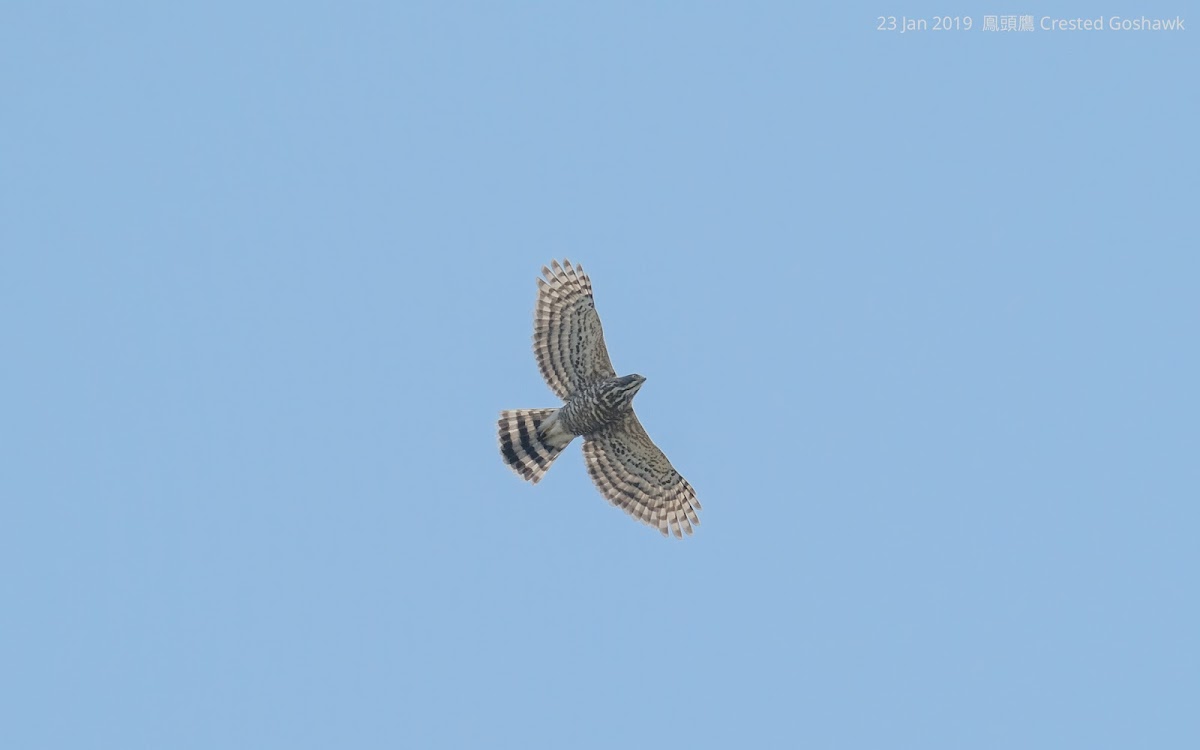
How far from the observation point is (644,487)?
2777 centimetres

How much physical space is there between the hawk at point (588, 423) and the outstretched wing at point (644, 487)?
2 centimetres

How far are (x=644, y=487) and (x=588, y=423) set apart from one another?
182 centimetres

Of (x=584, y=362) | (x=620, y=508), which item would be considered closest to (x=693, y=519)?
(x=620, y=508)

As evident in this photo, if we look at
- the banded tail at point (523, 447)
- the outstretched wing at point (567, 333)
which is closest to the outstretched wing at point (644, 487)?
the banded tail at point (523, 447)

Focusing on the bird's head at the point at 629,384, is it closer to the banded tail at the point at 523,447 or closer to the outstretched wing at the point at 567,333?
the outstretched wing at the point at 567,333

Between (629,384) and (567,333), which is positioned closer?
(629,384)

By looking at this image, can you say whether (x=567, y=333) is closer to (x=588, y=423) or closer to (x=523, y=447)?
(x=588, y=423)

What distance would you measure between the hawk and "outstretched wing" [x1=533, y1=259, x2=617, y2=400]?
0.05 ft

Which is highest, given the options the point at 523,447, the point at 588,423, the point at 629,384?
the point at 629,384

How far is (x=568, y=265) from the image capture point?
26.6 meters

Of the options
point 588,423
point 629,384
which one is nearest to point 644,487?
point 588,423

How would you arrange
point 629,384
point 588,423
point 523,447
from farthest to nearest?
point 523,447 < point 588,423 < point 629,384

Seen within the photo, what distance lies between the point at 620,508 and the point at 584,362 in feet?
8.68

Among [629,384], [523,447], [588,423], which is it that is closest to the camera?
[629,384]
